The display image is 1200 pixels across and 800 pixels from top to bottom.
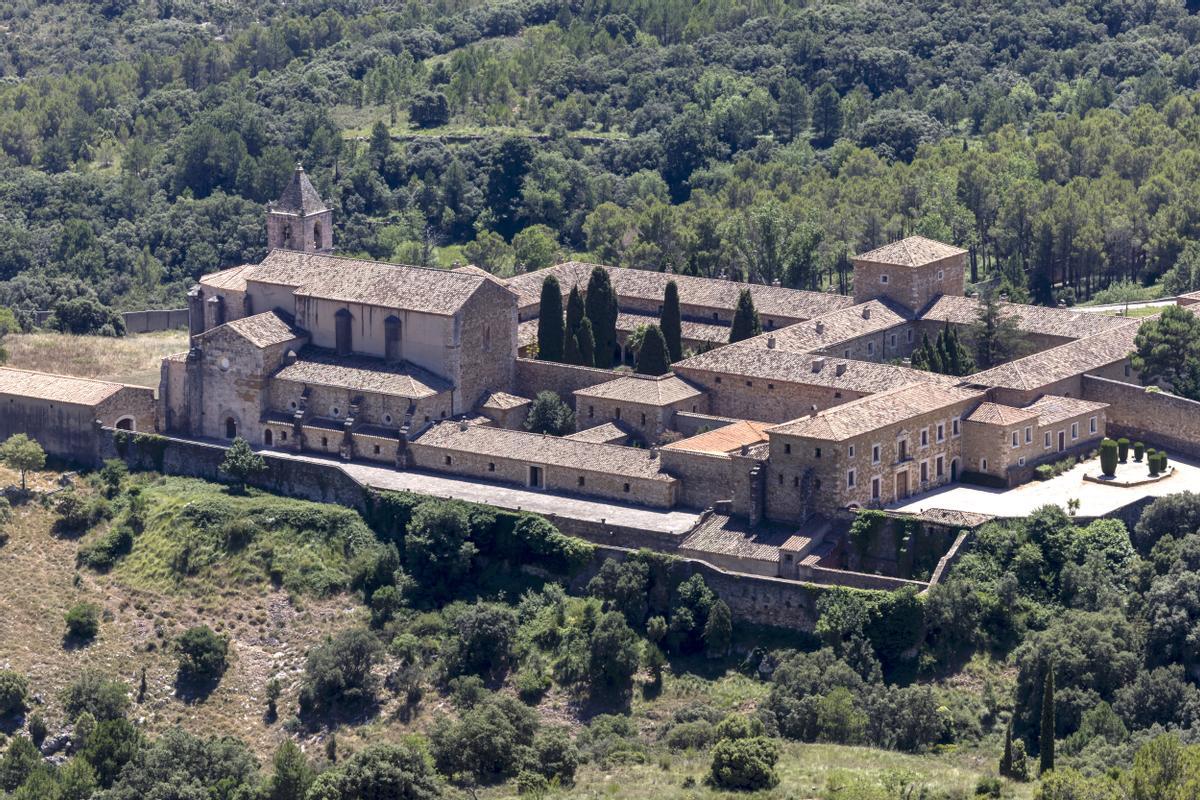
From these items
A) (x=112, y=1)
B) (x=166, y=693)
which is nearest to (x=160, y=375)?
(x=166, y=693)

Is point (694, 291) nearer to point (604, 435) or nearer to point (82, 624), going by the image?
point (604, 435)

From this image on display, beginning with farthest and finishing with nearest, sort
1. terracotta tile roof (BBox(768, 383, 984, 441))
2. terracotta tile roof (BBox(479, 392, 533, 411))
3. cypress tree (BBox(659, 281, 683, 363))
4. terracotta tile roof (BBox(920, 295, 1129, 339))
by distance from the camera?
cypress tree (BBox(659, 281, 683, 363)) < terracotta tile roof (BBox(920, 295, 1129, 339)) < terracotta tile roof (BBox(479, 392, 533, 411)) < terracotta tile roof (BBox(768, 383, 984, 441))

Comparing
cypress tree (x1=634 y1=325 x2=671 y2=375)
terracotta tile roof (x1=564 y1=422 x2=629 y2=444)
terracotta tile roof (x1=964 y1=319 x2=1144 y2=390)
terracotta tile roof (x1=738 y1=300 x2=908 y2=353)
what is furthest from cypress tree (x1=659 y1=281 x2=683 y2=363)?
terracotta tile roof (x1=964 y1=319 x2=1144 y2=390)

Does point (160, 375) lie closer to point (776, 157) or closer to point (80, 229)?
point (80, 229)

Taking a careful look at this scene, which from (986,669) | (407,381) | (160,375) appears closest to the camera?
(986,669)

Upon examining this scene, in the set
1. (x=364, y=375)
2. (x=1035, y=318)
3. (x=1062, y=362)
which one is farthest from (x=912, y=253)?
(x=364, y=375)

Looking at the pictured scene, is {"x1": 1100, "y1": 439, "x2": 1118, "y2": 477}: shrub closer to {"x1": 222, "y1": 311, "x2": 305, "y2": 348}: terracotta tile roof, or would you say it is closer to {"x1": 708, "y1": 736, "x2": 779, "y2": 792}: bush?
{"x1": 708, "y1": 736, "x2": 779, "y2": 792}: bush
